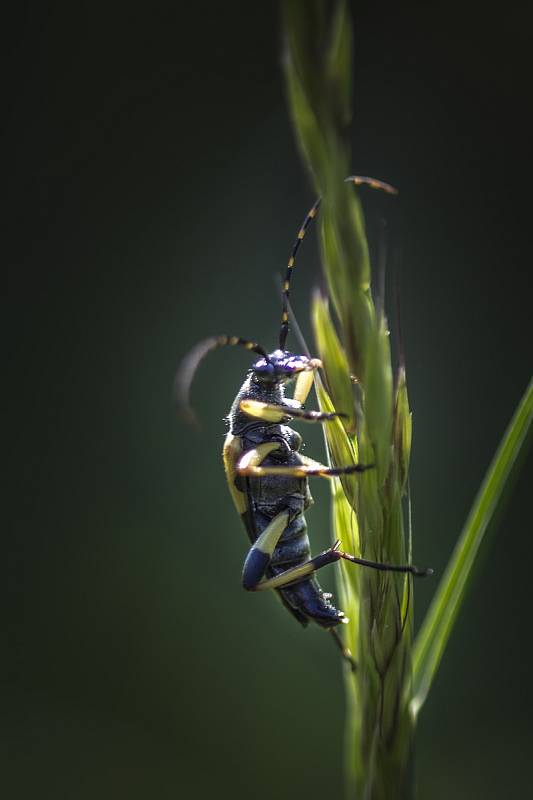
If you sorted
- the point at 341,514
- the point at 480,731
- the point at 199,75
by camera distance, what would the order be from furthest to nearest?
the point at 199,75, the point at 480,731, the point at 341,514

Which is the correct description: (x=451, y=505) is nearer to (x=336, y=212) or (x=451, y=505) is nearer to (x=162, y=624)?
(x=162, y=624)

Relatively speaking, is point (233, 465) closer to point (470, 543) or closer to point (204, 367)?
point (204, 367)

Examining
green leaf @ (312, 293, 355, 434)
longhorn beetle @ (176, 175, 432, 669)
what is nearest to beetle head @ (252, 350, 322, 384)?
longhorn beetle @ (176, 175, 432, 669)

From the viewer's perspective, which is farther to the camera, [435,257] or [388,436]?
[435,257]

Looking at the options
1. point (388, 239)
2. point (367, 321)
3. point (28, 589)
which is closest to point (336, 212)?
point (367, 321)

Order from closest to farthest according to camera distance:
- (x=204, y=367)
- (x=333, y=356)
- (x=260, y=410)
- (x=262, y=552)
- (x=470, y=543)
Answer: (x=470, y=543) < (x=333, y=356) < (x=262, y=552) < (x=260, y=410) < (x=204, y=367)

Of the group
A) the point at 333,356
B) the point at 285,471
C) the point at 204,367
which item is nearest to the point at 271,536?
the point at 285,471

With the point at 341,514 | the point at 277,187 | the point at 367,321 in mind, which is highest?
the point at 277,187

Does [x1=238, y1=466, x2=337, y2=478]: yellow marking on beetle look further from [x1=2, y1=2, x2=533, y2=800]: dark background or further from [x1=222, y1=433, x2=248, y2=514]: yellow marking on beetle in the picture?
[x1=2, y1=2, x2=533, y2=800]: dark background
